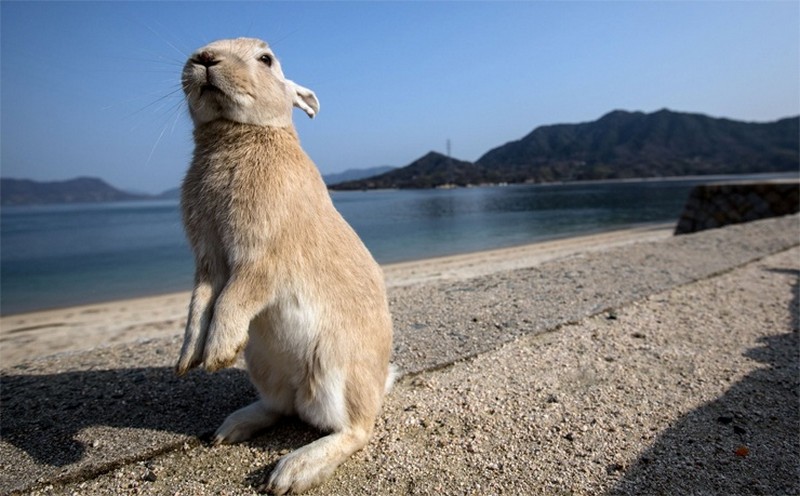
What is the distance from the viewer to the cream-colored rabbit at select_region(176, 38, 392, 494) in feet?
8.66

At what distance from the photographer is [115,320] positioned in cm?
1173

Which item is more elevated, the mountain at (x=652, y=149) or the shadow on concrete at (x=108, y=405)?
the mountain at (x=652, y=149)

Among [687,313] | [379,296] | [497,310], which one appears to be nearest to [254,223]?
[379,296]

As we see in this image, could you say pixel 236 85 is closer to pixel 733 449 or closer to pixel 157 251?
pixel 733 449

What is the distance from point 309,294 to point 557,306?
390 cm

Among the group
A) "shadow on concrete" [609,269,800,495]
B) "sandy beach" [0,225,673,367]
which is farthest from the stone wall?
"shadow on concrete" [609,269,800,495]

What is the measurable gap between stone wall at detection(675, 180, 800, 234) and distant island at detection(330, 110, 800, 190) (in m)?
70.4

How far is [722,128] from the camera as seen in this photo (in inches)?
6865

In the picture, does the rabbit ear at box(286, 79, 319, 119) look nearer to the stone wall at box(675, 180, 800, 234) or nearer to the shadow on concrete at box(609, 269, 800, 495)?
the shadow on concrete at box(609, 269, 800, 495)

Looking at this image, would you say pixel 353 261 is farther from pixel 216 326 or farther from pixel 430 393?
pixel 430 393

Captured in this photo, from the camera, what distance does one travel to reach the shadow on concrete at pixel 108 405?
3023mm

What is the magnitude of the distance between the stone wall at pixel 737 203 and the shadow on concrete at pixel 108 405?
2162cm

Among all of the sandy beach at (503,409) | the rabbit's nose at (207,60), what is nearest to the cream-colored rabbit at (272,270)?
the rabbit's nose at (207,60)

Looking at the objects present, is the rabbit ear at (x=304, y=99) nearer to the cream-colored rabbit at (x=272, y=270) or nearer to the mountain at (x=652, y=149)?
the cream-colored rabbit at (x=272, y=270)
